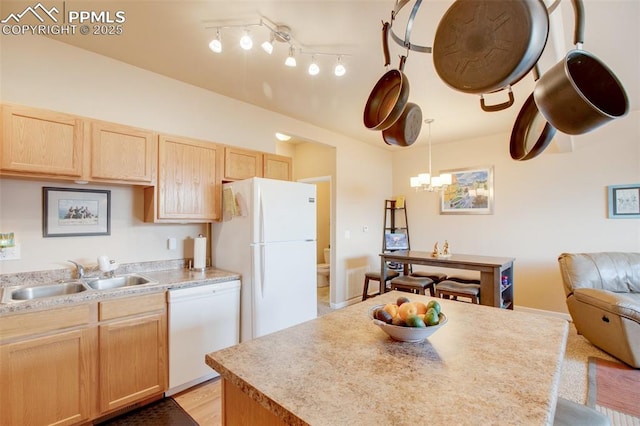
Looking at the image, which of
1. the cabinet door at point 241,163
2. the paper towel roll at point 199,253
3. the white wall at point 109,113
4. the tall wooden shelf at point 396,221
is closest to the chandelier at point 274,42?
the white wall at point 109,113

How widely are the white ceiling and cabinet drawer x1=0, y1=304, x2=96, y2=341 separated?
75.9 inches

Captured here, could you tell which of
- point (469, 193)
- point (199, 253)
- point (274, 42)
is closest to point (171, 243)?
point (199, 253)

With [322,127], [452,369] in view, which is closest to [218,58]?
[322,127]

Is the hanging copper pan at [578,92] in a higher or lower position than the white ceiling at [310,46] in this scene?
lower

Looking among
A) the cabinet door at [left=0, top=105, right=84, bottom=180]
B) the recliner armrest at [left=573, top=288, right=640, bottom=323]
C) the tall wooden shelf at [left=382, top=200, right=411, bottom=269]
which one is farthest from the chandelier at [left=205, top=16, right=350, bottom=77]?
the tall wooden shelf at [left=382, top=200, right=411, bottom=269]

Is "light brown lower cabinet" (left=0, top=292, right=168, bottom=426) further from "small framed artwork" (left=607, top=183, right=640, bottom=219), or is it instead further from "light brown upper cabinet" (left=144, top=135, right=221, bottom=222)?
"small framed artwork" (left=607, top=183, right=640, bottom=219)

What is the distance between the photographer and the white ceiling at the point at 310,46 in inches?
74.8

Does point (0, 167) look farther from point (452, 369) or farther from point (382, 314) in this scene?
point (452, 369)

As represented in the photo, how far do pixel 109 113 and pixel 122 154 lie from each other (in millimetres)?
469

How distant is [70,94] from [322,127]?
2774 mm

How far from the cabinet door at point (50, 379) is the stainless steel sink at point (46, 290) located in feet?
1.44

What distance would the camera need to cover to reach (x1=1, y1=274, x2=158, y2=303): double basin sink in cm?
194

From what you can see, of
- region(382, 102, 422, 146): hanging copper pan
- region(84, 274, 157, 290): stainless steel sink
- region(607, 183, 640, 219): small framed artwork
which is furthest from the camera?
region(607, 183, 640, 219): small framed artwork

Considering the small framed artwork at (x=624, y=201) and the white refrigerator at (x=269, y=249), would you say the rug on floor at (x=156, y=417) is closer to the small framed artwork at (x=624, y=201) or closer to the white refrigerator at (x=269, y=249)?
the white refrigerator at (x=269, y=249)
